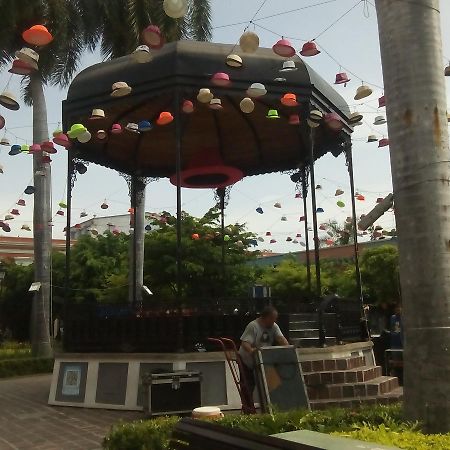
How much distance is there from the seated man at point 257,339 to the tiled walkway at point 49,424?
1.98m

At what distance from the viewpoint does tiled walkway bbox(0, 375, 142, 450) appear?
264 inches

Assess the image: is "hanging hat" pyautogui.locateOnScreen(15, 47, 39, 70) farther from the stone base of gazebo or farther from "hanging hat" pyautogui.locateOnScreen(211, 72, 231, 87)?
the stone base of gazebo

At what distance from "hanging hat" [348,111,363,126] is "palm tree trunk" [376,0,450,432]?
7607 millimetres

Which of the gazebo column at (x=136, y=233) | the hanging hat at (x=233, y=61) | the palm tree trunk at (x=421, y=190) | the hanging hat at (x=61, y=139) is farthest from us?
the gazebo column at (x=136, y=233)

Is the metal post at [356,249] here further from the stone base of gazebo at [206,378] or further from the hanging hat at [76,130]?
the hanging hat at [76,130]

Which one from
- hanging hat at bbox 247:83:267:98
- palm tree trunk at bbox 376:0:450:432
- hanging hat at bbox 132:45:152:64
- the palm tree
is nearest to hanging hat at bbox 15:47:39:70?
hanging hat at bbox 132:45:152:64

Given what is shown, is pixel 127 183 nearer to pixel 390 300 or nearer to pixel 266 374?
pixel 266 374

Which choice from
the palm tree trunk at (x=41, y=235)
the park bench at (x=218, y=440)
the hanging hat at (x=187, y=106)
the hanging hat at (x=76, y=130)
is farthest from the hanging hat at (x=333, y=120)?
the palm tree trunk at (x=41, y=235)

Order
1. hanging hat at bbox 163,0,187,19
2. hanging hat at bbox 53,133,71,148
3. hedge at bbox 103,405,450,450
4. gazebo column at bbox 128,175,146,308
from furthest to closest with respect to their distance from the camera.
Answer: gazebo column at bbox 128,175,146,308 < hanging hat at bbox 53,133,71,148 < hanging hat at bbox 163,0,187,19 < hedge at bbox 103,405,450,450

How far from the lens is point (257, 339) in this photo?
6883 millimetres

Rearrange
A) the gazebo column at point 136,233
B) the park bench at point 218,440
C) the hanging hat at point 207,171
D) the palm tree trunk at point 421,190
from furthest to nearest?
1. the gazebo column at point 136,233
2. the hanging hat at point 207,171
3. the palm tree trunk at point 421,190
4. the park bench at point 218,440

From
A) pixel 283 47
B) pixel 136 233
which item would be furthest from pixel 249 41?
pixel 136 233

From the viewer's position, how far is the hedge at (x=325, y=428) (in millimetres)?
3209

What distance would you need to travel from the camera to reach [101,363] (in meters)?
9.61
